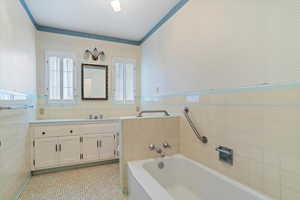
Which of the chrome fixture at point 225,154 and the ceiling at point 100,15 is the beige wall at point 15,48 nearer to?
the ceiling at point 100,15

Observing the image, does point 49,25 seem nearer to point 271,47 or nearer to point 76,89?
point 76,89

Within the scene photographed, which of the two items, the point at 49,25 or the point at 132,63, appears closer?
the point at 49,25

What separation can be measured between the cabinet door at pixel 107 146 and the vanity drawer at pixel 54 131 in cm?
47

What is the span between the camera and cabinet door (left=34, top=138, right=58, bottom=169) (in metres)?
2.38

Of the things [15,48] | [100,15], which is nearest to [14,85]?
[15,48]

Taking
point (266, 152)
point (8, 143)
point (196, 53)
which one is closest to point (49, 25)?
point (8, 143)

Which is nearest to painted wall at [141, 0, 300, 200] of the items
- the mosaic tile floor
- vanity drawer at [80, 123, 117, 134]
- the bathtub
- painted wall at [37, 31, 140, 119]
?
the bathtub

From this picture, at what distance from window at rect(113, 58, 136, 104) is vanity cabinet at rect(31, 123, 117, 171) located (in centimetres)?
78

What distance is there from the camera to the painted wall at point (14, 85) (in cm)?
148

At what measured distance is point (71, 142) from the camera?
258 cm

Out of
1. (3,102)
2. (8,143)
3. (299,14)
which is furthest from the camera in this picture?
(8,143)

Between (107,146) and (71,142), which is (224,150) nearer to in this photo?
(107,146)

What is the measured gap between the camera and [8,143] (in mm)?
1572

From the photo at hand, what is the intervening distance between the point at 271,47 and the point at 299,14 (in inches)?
9.2
